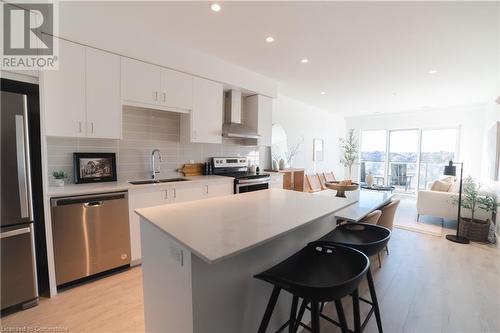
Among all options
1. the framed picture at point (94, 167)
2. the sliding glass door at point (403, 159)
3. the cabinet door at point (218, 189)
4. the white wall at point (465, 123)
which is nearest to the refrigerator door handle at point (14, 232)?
the framed picture at point (94, 167)

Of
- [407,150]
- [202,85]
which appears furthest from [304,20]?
[407,150]

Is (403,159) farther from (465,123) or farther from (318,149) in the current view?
(318,149)

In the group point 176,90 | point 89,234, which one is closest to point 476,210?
point 176,90

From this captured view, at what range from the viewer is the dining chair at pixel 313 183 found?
19.0 feet

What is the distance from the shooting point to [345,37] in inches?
103

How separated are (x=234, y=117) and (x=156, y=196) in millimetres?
1885

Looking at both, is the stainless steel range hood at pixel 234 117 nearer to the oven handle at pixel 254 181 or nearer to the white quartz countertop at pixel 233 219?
the oven handle at pixel 254 181

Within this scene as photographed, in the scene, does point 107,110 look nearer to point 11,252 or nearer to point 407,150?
point 11,252

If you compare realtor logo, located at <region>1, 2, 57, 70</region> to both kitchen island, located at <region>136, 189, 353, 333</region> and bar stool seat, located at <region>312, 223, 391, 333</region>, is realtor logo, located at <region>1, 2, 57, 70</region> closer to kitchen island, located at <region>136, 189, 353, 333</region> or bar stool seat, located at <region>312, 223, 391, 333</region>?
kitchen island, located at <region>136, 189, 353, 333</region>

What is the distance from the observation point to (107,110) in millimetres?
2486

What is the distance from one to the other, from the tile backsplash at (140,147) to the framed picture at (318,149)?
3.79 metres

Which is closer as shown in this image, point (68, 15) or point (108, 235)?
point (68, 15)

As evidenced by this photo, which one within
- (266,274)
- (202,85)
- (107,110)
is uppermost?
(202,85)

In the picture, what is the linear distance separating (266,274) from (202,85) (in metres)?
2.82
